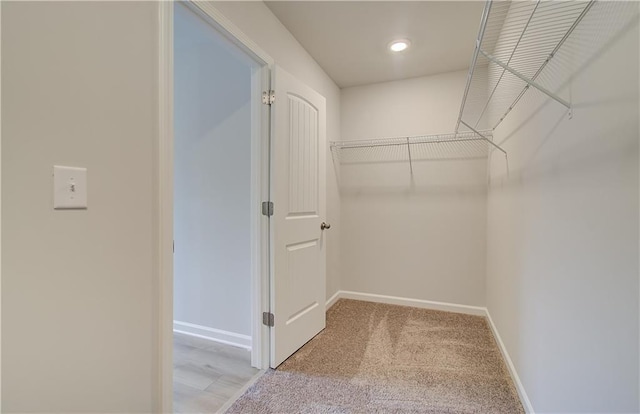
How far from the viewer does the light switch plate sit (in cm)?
88

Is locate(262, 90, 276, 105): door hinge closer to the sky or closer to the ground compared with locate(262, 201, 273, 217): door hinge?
closer to the sky

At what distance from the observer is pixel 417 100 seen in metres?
2.96

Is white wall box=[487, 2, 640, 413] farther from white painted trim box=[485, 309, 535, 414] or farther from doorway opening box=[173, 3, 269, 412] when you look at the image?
doorway opening box=[173, 3, 269, 412]

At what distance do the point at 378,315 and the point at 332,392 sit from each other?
1.23 meters

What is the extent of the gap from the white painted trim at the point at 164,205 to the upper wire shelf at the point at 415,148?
2047mm

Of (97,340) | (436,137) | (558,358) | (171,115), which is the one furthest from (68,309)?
(436,137)

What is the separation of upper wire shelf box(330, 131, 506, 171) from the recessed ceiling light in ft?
2.75

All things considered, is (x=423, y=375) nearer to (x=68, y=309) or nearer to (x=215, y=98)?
(x=68, y=309)

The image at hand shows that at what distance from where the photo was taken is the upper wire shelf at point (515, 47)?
106 cm

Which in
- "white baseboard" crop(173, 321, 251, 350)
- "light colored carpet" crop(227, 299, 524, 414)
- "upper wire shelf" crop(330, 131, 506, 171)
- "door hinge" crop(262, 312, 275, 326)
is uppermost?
"upper wire shelf" crop(330, 131, 506, 171)

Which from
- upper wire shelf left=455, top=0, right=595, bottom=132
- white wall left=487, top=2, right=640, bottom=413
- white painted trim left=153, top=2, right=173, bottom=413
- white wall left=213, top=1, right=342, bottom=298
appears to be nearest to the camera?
white wall left=487, top=2, right=640, bottom=413

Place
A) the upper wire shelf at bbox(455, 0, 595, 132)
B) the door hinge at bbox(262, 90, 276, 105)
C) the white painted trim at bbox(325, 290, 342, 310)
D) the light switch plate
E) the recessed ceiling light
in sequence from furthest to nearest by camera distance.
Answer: the white painted trim at bbox(325, 290, 342, 310) → the recessed ceiling light → the door hinge at bbox(262, 90, 276, 105) → the upper wire shelf at bbox(455, 0, 595, 132) → the light switch plate

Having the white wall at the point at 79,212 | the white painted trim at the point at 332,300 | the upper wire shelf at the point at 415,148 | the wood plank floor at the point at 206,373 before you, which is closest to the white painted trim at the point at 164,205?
the white wall at the point at 79,212

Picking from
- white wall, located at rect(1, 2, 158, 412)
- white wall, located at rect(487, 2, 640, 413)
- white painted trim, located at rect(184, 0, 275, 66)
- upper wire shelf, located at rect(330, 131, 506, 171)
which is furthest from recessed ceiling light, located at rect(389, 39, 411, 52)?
white wall, located at rect(1, 2, 158, 412)
